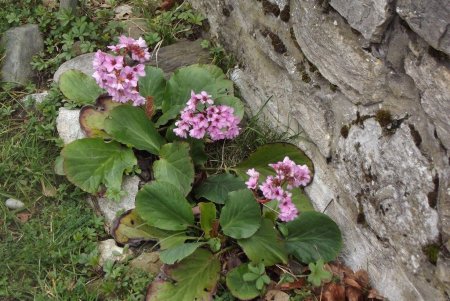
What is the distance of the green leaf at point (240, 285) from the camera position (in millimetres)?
2986

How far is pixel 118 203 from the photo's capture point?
3.48 meters

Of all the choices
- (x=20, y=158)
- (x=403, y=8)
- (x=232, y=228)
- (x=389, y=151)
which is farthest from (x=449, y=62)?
(x=20, y=158)

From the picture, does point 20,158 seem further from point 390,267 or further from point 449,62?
point 449,62

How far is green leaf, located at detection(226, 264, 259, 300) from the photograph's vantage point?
9.80 feet

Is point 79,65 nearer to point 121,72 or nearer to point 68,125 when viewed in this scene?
point 68,125

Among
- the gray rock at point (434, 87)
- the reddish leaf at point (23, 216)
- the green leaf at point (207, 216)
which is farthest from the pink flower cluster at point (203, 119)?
the gray rock at point (434, 87)

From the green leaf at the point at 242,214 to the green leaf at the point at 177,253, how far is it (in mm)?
225

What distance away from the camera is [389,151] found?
2762 millimetres

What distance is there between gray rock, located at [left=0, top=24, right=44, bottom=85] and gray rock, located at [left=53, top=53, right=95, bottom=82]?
0.75ft

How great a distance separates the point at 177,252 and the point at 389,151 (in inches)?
42.3

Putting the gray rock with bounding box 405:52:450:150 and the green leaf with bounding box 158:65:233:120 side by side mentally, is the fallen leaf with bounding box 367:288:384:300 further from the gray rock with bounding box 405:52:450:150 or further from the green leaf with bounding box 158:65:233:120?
the green leaf with bounding box 158:65:233:120

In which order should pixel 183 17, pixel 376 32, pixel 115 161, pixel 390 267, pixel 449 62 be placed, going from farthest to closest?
pixel 183 17
pixel 115 161
pixel 390 267
pixel 376 32
pixel 449 62

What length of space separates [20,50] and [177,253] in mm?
2032

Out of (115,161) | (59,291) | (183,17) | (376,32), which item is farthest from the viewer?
(183,17)
